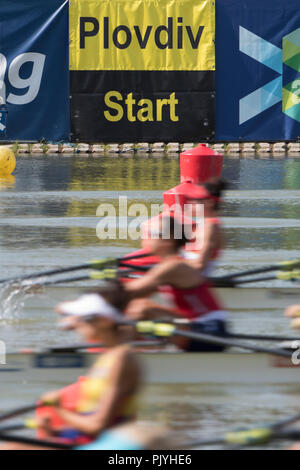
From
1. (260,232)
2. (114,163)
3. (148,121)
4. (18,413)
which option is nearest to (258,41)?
(148,121)

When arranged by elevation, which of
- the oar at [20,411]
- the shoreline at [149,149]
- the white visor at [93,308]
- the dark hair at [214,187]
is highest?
the shoreline at [149,149]

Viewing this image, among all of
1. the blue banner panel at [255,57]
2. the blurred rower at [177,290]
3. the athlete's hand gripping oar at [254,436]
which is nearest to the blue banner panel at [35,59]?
the blue banner panel at [255,57]

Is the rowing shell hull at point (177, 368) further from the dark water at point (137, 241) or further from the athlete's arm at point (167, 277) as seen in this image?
the athlete's arm at point (167, 277)

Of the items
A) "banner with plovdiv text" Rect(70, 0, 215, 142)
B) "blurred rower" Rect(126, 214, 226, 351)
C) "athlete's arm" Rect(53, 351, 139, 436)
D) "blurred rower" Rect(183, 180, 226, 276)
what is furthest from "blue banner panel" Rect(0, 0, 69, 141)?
"athlete's arm" Rect(53, 351, 139, 436)

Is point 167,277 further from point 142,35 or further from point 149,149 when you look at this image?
point 149,149

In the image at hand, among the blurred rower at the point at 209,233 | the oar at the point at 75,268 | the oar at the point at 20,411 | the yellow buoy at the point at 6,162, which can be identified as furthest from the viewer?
the yellow buoy at the point at 6,162

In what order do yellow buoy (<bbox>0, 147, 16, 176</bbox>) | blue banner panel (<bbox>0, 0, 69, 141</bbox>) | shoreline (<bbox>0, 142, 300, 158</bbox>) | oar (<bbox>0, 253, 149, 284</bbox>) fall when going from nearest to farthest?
oar (<bbox>0, 253, 149, 284</bbox>)
yellow buoy (<bbox>0, 147, 16, 176</bbox>)
blue banner panel (<bbox>0, 0, 69, 141</bbox>)
shoreline (<bbox>0, 142, 300, 158</bbox>)

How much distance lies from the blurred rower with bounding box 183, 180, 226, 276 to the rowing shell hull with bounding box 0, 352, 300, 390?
89cm

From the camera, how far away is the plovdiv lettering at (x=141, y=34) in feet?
78.9

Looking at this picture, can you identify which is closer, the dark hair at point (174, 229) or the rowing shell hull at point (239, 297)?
the dark hair at point (174, 229)

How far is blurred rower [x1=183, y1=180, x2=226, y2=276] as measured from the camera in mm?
7363

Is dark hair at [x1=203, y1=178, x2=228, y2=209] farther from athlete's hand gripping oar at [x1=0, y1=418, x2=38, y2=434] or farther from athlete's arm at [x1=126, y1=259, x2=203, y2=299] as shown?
athlete's hand gripping oar at [x1=0, y1=418, x2=38, y2=434]

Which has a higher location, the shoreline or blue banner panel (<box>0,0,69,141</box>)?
blue banner panel (<box>0,0,69,141</box>)

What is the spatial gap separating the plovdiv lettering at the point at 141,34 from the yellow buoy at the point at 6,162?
4.83 metres
